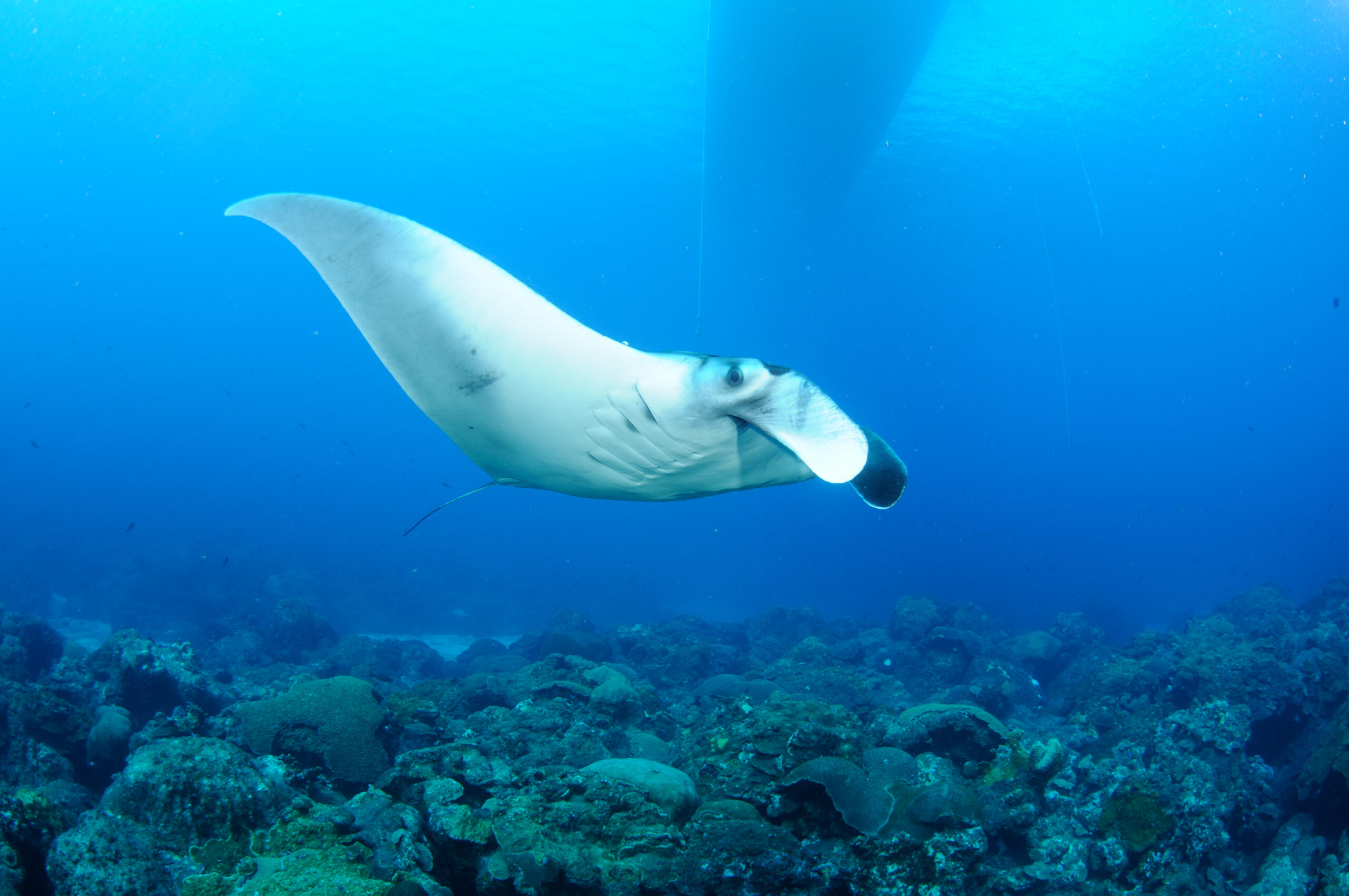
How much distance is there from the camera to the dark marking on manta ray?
2.32 meters

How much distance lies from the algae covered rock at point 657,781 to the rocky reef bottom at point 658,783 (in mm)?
17

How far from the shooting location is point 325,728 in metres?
3.84

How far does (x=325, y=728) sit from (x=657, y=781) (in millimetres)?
2423

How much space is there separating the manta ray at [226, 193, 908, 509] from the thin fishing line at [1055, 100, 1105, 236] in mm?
33708

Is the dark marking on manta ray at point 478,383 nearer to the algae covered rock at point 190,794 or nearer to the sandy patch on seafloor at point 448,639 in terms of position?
the algae covered rock at point 190,794

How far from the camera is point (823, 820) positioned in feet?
10.3

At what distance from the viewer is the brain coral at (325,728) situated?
376 centimetres

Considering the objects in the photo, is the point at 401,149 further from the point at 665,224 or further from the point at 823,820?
the point at 823,820

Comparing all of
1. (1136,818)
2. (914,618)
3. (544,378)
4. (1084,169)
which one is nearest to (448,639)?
(914,618)

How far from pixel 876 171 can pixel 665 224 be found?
724 inches

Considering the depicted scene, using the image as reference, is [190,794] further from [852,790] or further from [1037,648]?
[1037,648]

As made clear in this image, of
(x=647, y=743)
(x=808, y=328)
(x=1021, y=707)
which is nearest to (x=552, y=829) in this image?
(x=647, y=743)

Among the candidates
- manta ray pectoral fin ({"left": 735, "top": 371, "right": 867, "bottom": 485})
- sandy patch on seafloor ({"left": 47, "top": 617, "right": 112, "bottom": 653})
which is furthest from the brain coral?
sandy patch on seafloor ({"left": 47, "top": 617, "right": 112, "bottom": 653})

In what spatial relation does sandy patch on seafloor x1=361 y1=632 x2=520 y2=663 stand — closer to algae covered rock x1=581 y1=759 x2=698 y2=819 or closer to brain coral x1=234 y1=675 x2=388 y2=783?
brain coral x1=234 y1=675 x2=388 y2=783
